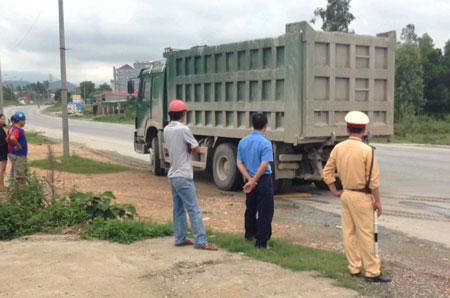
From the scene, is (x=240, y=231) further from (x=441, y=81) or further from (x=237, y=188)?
(x=441, y=81)

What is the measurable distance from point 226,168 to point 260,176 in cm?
580

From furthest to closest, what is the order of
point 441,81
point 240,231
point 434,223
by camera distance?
point 441,81 → point 434,223 → point 240,231

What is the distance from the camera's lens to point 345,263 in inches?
223

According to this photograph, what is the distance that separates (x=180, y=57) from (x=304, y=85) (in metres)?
4.19

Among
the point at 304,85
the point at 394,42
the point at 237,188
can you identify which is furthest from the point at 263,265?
the point at 394,42

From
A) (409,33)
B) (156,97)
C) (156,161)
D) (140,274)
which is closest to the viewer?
(140,274)

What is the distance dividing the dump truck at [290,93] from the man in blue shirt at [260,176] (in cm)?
382

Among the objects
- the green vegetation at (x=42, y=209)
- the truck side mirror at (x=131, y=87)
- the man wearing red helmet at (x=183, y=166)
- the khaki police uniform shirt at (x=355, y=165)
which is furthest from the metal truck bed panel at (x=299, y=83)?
the khaki police uniform shirt at (x=355, y=165)

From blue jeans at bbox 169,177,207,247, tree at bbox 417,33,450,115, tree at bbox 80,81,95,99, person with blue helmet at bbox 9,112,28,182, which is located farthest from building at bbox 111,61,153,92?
tree at bbox 80,81,95,99

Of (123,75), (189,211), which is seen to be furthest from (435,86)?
(189,211)

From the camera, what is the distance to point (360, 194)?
512cm

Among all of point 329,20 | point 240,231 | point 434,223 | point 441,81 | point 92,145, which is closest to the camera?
point 240,231

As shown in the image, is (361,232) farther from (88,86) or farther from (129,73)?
(88,86)

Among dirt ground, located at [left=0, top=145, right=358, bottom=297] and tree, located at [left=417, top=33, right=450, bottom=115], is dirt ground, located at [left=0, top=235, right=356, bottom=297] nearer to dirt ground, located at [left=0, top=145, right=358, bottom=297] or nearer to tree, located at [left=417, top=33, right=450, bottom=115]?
dirt ground, located at [left=0, top=145, right=358, bottom=297]
